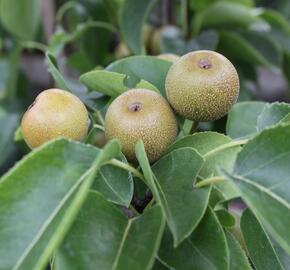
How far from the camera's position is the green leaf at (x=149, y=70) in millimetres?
784

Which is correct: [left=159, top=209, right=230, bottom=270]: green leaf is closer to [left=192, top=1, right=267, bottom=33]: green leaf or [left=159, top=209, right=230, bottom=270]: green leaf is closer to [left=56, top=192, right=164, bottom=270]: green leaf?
[left=56, top=192, right=164, bottom=270]: green leaf

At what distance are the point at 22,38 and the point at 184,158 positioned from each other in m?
0.99

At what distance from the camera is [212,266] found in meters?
0.60

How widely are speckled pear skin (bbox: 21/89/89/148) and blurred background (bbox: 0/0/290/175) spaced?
20.4 inches

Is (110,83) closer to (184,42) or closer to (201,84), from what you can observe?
(201,84)

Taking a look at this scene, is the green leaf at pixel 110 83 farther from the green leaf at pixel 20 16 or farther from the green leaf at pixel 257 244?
the green leaf at pixel 20 16

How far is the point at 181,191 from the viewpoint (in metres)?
0.60

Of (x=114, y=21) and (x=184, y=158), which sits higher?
(x=184, y=158)

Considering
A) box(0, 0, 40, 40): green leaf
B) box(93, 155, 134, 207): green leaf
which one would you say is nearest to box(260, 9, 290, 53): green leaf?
box(0, 0, 40, 40): green leaf

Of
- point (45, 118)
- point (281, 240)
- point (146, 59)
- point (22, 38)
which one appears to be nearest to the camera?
point (281, 240)

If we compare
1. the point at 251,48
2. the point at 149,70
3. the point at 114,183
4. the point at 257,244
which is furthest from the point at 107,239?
the point at 251,48

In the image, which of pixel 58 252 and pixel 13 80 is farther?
pixel 13 80

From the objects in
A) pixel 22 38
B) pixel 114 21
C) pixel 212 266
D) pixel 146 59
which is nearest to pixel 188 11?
pixel 114 21

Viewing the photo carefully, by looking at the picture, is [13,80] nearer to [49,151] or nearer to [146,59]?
[146,59]
